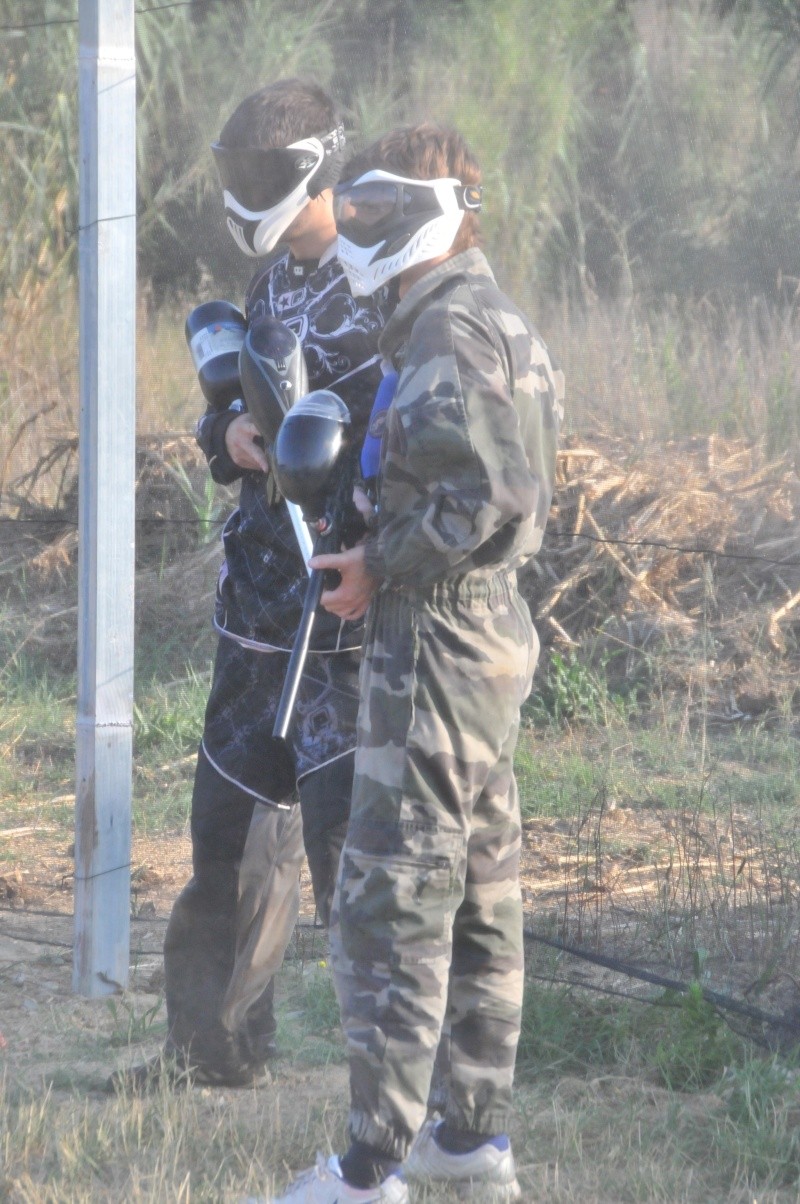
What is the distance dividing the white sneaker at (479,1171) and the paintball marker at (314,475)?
888 millimetres

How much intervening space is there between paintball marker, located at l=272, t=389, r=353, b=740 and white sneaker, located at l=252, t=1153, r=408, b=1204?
810mm

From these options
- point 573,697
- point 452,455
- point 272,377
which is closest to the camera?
point 452,455

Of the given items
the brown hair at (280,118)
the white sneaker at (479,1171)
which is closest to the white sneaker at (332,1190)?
the white sneaker at (479,1171)

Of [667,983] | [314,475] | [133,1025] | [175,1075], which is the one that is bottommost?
[133,1025]

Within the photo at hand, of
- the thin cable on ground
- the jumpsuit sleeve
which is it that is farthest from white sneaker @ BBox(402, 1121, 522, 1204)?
the jumpsuit sleeve

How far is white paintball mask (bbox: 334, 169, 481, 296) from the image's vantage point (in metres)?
2.80

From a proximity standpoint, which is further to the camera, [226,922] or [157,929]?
[157,929]

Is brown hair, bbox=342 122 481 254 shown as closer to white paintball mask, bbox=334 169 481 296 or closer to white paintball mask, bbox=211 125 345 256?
white paintball mask, bbox=334 169 481 296

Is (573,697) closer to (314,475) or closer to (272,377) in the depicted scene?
(272,377)

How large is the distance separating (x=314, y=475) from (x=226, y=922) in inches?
46.2

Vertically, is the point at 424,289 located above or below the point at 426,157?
below

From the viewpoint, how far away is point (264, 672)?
11.0 feet

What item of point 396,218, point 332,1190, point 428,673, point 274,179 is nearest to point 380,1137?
point 332,1190

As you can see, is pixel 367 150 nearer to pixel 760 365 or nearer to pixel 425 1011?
pixel 425 1011
